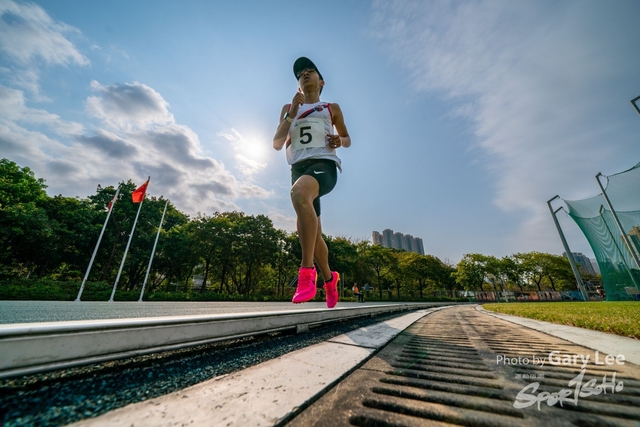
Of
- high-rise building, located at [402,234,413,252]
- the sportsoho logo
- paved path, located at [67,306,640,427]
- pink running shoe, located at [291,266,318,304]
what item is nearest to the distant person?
pink running shoe, located at [291,266,318,304]

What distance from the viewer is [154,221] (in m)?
25.3

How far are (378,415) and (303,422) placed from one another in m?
0.19

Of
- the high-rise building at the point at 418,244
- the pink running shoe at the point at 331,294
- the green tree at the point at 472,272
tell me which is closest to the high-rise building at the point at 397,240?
the high-rise building at the point at 418,244

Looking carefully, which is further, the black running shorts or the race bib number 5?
the race bib number 5

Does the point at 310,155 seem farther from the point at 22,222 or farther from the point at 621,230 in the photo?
the point at 22,222

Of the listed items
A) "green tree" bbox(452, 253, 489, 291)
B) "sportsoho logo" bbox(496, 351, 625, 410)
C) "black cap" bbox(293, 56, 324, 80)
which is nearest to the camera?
"sportsoho logo" bbox(496, 351, 625, 410)

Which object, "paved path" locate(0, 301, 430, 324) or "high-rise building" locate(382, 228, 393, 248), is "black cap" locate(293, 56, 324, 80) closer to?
"paved path" locate(0, 301, 430, 324)

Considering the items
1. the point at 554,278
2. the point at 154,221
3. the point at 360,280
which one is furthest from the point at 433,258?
the point at 154,221

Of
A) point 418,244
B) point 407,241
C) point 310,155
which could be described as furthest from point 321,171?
point 418,244

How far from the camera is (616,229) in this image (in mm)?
16469

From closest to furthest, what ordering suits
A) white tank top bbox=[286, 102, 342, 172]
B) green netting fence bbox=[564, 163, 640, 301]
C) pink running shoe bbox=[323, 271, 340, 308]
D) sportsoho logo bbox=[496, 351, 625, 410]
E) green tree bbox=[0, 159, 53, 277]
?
sportsoho logo bbox=[496, 351, 625, 410] < white tank top bbox=[286, 102, 342, 172] < pink running shoe bbox=[323, 271, 340, 308] < green netting fence bbox=[564, 163, 640, 301] < green tree bbox=[0, 159, 53, 277]

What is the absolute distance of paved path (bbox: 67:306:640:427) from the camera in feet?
1.93

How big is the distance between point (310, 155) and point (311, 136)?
25 centimetres

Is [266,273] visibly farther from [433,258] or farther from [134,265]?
[433,258]
